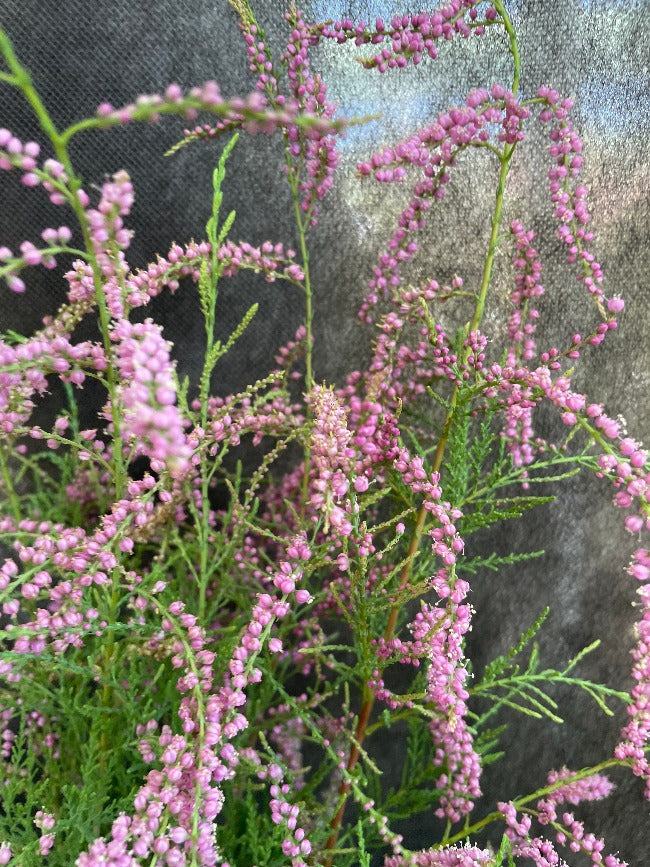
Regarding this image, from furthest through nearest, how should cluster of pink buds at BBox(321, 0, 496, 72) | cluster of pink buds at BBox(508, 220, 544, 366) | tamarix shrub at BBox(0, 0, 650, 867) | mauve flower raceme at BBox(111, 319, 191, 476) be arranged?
cluster of pink buds at BBox(508, 220, 544, 366) < cluster of pink buds at BBox(321, 0, 496, 72) < tamarix shrub at BBox(0, 0, 650, 867) < mauve flower raceme at BBox(111, 319, 191, 476)

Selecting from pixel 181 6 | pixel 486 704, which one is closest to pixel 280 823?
pixel 486 704

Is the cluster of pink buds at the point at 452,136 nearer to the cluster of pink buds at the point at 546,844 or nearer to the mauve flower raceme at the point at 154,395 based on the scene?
the mauve flower raceme at the point at 154,395

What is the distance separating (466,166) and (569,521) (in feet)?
1.51

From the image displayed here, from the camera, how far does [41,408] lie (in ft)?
2.55

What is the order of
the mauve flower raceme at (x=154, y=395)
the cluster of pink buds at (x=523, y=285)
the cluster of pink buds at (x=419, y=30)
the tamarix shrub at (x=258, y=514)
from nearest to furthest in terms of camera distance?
1. the mauve flower raceme at (x=154, y=395)
2. the tamarix shrub at (x=258, y=514)
3. the cluster of pink buds at (x=419, y=30)
4. the cluster of pink buds at (x=523, y=285)

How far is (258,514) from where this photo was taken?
2.60 ft

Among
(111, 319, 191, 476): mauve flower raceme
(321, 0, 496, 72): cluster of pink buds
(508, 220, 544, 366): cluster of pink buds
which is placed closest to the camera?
(111, 319, 191, 476): mauve flower raceme

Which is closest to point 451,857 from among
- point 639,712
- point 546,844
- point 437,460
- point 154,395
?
point 546,844

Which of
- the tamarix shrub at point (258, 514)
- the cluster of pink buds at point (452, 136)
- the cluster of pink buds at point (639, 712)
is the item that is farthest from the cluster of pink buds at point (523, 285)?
the cluster of pink buds at point (639, 712)

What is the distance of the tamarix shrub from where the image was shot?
0.35m

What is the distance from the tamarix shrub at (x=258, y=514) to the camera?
352 mm

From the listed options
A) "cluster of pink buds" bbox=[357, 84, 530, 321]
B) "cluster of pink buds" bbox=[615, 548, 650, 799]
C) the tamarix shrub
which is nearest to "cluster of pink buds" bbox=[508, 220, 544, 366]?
the tamarix shrub

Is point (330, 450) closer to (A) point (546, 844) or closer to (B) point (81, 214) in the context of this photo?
(B) point (81, 214)

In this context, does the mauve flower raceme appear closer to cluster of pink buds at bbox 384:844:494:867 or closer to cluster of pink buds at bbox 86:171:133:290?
cluster of pink buds at bbox 86:171:133:290
